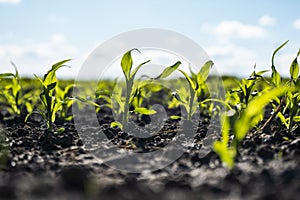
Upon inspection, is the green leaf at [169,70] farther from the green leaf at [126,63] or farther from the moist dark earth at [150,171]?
the moist dark earth at [150,171]

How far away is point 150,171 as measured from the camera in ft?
6.51

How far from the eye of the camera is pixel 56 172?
1.97 meters

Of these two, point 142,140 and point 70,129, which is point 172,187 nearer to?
point 142,140

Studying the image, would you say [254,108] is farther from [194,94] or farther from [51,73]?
[51,73]

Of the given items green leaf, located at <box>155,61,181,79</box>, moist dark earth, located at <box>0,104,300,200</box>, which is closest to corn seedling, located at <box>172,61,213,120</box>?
green leaf, located at <box>155,61,181,79</box>

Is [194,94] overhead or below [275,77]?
below

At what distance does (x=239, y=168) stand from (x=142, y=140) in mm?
982

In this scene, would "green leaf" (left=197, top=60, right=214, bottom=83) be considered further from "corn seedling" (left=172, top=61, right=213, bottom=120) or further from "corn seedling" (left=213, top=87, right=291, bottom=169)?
"corn seedling" (left=213, top=87, right=291, bottom=169)

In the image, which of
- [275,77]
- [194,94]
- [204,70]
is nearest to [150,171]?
[194,94]

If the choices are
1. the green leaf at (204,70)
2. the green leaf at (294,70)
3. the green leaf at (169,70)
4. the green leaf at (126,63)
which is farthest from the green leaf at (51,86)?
the green leaf at (294,70)

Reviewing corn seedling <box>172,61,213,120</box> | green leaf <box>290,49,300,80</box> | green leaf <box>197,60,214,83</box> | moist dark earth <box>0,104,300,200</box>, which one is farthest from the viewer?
green leaf <box>197,60,214,83</box>

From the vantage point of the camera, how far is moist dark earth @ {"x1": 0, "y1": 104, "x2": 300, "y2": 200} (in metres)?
1.57

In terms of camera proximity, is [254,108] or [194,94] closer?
→ [254,108]

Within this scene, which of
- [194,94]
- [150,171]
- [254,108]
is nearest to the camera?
[254,108]
